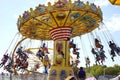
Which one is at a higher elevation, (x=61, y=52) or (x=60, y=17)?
(x=60, y=17)

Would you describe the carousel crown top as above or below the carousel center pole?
above

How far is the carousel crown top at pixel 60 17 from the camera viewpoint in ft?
69.3

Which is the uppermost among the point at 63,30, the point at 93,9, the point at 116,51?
the point at 93,9

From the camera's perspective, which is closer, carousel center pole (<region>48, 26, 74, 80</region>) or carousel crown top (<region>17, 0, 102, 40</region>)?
carousel center pole (<region>48, 26, 74, 80</region>)

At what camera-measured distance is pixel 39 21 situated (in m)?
22.3

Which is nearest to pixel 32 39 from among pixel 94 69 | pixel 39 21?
pixel 39 21

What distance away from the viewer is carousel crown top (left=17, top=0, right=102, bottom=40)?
21.1 metres

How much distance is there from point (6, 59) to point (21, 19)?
13.7 ft

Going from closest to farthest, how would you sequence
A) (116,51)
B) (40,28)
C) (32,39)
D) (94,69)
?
(116,51) → (40,28) → (32,39) → (94,69)

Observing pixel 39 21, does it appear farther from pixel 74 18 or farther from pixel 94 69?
pixel 94 69

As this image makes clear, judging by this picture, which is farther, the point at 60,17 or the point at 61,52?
the point at 60,17

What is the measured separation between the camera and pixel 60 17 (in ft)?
72.0

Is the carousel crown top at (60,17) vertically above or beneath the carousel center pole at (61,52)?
above

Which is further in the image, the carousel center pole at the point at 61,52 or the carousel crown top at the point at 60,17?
the carousel crown top at the point at 60,17
